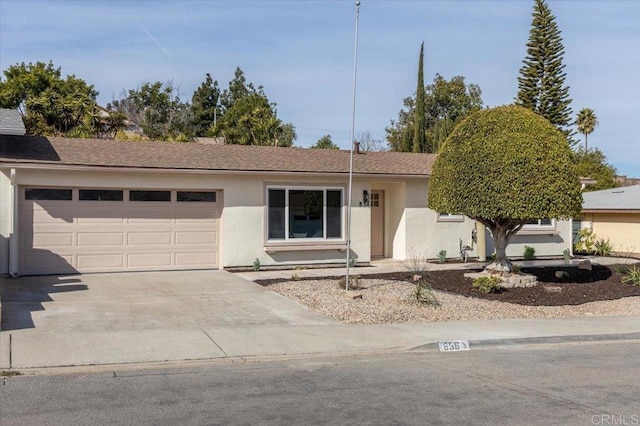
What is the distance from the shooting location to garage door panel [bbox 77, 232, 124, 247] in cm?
1794

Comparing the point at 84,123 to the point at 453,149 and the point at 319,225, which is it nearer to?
the point at 319,225

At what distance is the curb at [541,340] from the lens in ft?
35.7

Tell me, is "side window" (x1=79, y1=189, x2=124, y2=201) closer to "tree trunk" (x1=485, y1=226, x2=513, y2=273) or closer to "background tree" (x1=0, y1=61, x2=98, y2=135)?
"tree trunk" (x1=485, y1=226, x2=513, y2=273)

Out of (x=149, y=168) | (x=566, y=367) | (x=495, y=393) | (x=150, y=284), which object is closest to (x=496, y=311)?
(x=566, y=367)

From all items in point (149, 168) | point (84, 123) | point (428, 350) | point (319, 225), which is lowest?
point (428, 350)

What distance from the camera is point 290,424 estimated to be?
6.67 meters

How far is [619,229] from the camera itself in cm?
2850

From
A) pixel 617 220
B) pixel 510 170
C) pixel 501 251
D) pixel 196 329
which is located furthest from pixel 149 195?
pixel 617 220

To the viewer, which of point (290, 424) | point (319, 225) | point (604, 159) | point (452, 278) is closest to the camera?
point (290, 424)

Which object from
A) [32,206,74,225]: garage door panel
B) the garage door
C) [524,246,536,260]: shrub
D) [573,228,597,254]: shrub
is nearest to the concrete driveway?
the garage door

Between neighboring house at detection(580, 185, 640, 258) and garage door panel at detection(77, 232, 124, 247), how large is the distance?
1854cm

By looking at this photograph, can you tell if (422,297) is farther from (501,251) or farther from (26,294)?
(26,294)

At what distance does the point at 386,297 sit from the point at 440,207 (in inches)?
129

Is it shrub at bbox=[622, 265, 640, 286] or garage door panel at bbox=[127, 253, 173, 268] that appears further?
garage door panel at bbox=[127, 253, 173, 268]
